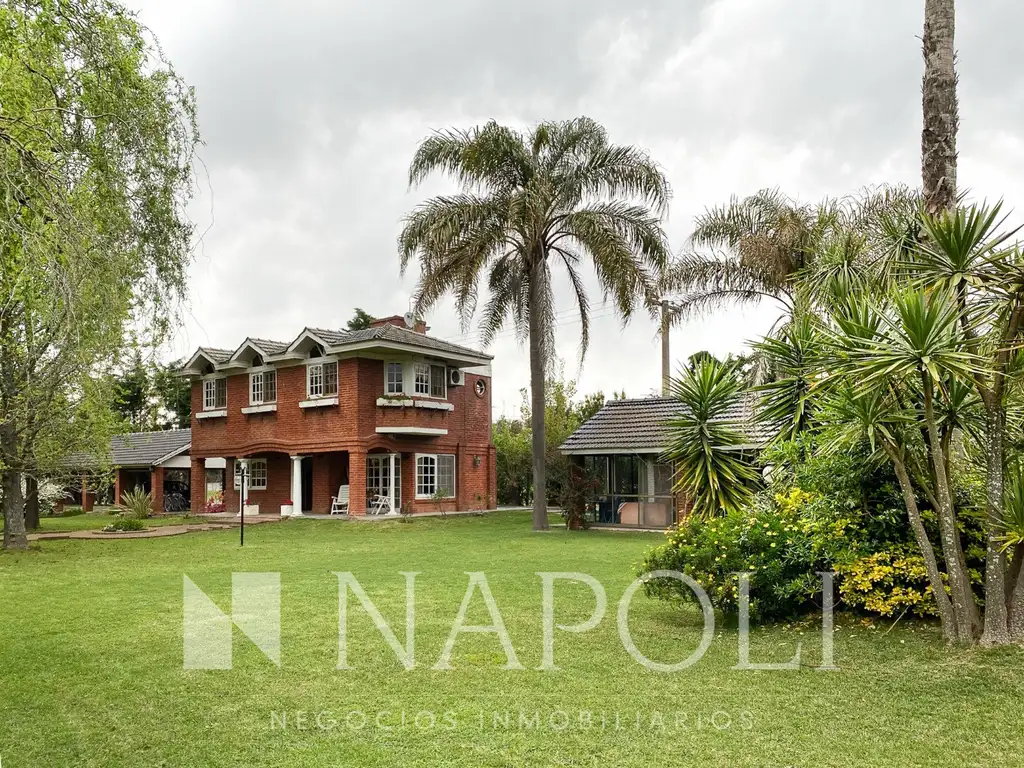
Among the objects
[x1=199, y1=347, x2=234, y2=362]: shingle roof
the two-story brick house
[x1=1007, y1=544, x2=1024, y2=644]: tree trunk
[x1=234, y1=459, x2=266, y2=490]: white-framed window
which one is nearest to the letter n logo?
[x1=1007, y1=544, x2=1024, y2=644]: tree trunk

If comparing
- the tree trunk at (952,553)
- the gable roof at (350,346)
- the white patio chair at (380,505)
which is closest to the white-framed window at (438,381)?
the gable roof at (350,346)

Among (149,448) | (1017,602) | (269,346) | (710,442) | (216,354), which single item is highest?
(269,346)

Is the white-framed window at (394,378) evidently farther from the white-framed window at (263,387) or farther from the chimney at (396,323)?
the white-framed window at (263,387)

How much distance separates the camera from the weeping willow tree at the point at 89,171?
16.9 feet

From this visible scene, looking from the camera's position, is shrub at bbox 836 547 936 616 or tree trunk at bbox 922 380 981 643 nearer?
tree trunk at bbox 922 380 981 643

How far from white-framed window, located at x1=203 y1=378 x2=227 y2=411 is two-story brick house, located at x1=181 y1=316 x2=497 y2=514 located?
0.18ft

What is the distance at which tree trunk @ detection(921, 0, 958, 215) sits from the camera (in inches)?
352

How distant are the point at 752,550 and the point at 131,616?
286 inches

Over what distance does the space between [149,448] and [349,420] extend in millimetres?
17506

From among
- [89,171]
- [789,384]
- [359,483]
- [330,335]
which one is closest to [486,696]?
[89,171]

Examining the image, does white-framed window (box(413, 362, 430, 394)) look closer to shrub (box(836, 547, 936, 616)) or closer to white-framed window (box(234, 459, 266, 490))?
white-framed window (box(234, 459, 266, 490))

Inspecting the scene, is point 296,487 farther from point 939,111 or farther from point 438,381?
point 939,111

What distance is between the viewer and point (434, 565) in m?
15.3

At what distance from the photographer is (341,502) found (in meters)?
29.3
